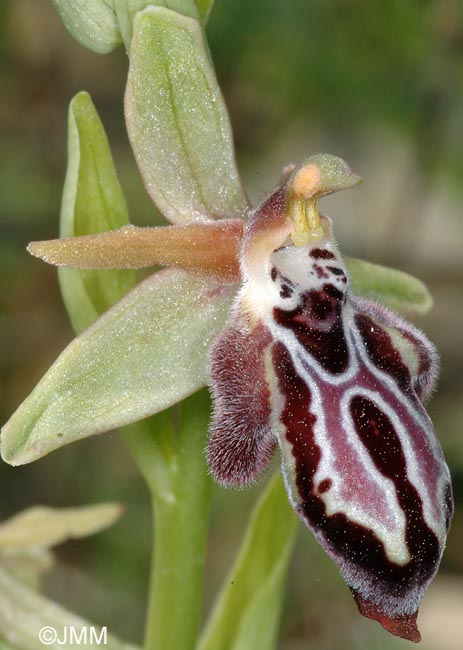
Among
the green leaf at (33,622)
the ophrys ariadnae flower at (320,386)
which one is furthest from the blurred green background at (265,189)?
the ophrys ariadnae flower at (320,386)

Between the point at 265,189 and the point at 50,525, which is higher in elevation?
the point at 50,525

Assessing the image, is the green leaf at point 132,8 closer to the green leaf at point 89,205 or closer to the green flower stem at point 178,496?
the green leaf at point 89,205

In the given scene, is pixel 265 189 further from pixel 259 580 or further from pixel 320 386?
pixel 320 386

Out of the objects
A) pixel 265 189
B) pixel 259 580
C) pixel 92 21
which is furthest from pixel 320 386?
pixel 265 189

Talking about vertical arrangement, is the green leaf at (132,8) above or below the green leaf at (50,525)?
above

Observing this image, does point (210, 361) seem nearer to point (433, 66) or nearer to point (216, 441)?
point (216, 441)

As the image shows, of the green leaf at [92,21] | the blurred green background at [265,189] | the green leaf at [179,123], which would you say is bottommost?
the blurred green background at [265,189]

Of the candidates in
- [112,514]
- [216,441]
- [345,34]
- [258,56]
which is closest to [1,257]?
[258,56]
